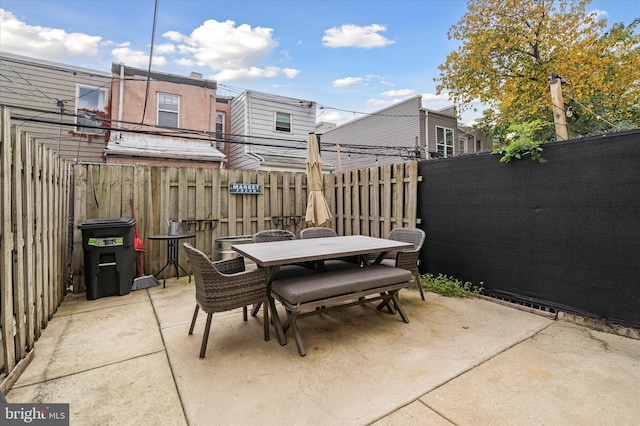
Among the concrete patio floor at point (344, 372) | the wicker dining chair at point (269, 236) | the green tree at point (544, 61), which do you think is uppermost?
the green tree at point (544, 61)

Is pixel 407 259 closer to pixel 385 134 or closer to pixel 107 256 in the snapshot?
pixel 107 256

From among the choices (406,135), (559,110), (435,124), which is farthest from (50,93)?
(435,124)

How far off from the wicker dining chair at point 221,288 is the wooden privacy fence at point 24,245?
1.19 m

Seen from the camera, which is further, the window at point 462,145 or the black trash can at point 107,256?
the window at point 462,145

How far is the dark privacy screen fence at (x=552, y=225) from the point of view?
2764mm

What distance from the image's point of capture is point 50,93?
8.23 meters

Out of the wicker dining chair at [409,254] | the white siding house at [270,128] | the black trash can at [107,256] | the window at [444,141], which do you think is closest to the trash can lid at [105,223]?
the black trash can at [107,256]

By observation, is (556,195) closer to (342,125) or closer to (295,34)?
(295,34)

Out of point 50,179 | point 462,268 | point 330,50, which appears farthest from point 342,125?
point 50,179

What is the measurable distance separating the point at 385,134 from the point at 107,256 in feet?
40.0

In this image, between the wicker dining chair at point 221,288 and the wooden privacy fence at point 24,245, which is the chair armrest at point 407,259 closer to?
the wicker dining chair at point 221,288

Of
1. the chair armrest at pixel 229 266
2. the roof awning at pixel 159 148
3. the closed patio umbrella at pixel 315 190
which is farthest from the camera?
the roof awning at pixel 159 148

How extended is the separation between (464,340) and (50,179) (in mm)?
4785

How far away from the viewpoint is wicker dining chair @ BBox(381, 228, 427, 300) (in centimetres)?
357
